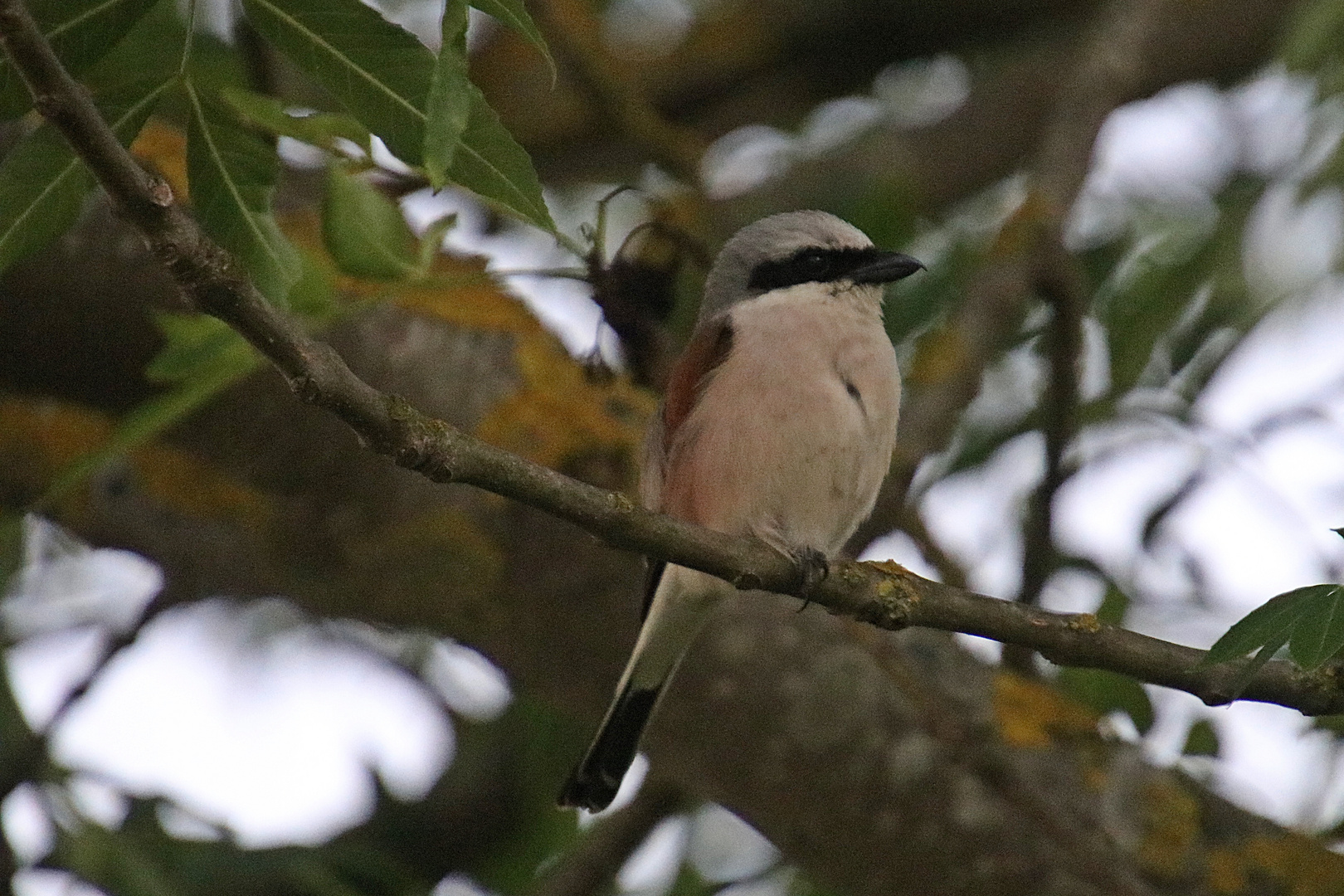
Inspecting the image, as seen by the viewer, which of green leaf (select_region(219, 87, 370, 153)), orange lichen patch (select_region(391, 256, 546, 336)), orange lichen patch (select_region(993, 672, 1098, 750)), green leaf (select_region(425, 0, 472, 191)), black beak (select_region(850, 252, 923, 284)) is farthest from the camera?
orange lichen patch (select_region(391, 256, 546, 336))

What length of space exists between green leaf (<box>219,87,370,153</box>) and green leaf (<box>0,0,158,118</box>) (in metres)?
0.51

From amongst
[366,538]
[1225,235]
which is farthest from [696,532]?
[1225,235]

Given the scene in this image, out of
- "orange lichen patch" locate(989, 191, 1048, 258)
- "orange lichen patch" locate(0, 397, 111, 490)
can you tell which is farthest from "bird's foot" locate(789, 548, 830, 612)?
"orange lichen patch" locate(0, 397, 111, 490)

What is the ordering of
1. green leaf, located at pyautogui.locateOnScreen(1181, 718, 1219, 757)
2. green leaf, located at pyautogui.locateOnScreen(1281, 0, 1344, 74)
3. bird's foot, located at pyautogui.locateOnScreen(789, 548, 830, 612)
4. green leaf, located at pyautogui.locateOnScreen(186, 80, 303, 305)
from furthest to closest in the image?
1. green leaf, located at pyautogui.locateOnScreen(1181, 718, 1219, 757)
2. green leaf, located at pyautogui.locateOnScreen(1281, 0, 1344, 74)
3. bird's foot, located at pyautogui.locateOnScreen(789, 548, 830, 612)
4. green leaf, located at pyautogui.locateOnScreen(186, 80, 303, 305)

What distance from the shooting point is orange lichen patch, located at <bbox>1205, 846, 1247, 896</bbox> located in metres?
3.93

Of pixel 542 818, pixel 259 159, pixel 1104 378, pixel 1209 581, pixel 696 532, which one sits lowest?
pixel 542 818

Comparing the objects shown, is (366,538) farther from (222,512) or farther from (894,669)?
(894,669)

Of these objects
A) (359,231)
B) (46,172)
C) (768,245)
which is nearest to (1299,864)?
(768,245)

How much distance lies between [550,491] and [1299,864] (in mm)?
2449

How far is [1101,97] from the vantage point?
16.6 feet

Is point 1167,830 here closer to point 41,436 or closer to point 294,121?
point 294,121

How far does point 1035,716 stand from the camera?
4.07m

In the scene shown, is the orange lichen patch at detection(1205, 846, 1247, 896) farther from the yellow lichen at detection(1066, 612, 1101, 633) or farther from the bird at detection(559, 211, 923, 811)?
the yellow lichen at detection(1066, 612, 1101, 633)

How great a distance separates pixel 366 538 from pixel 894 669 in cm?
138
